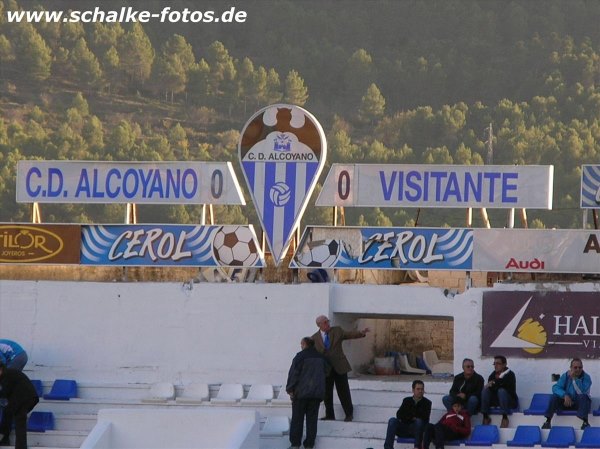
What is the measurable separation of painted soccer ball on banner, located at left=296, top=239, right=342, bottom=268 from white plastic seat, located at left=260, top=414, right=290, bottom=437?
213 centimetres

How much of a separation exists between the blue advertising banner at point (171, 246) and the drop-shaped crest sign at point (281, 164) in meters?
0.35

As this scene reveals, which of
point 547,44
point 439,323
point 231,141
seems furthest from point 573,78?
point 439,323

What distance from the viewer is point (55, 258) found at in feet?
59.8

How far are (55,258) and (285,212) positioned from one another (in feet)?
9.60

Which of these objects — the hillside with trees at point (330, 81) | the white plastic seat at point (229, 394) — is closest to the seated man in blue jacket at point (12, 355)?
the white plastic seat at point (229, 394)

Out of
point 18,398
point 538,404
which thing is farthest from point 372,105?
point 18,398

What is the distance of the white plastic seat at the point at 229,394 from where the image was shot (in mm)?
16891

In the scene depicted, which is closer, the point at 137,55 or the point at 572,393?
the point at 572,393

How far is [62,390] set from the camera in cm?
1725

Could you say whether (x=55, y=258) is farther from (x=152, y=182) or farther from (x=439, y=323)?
(x=439, y=323)

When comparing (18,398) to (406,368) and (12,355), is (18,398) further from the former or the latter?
(406,368)

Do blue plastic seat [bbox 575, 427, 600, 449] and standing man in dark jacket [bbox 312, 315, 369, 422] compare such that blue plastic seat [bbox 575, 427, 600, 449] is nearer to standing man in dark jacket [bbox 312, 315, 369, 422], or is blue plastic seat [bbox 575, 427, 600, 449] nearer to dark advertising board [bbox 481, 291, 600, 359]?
dark advertising board [bbox 481, 291, 600, 359]

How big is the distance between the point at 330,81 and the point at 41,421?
7475 cm

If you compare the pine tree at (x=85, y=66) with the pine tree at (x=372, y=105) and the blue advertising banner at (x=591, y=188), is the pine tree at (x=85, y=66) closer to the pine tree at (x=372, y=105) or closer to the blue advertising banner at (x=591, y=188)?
the pine tree at (x=372, y=105)
